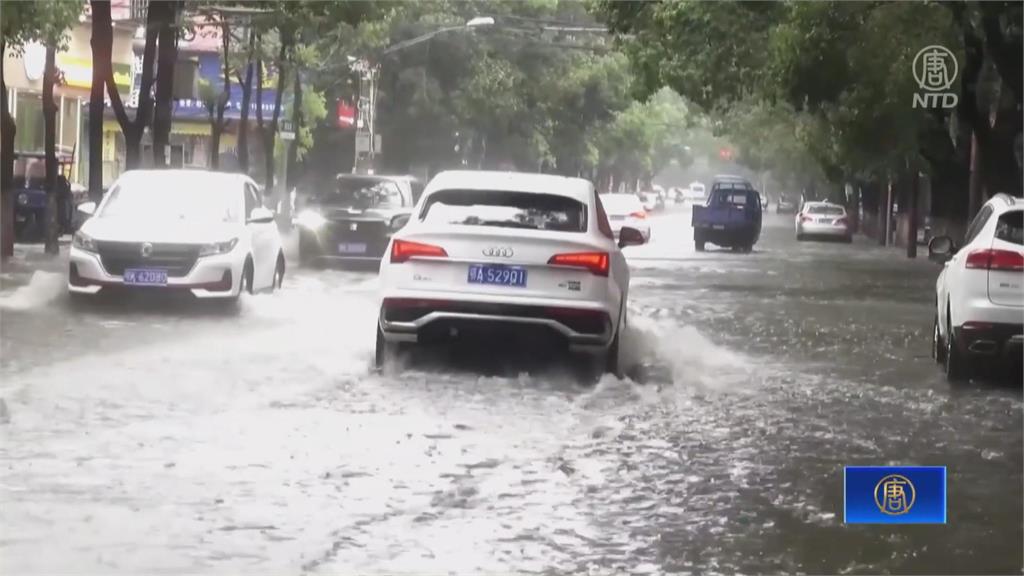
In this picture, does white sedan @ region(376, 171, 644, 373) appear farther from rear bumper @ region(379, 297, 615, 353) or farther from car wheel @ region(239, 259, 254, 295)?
car wheel @ region(239, 259, 254, 295)

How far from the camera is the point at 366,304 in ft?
70.4

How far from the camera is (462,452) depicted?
398 inches

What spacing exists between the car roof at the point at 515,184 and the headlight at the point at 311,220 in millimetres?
15247

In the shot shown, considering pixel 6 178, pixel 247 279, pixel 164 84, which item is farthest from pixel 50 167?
pixel 247 279

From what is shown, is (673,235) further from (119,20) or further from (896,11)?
(896,11)

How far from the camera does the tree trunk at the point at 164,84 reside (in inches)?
1184

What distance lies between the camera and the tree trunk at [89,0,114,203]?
29391 millimetres

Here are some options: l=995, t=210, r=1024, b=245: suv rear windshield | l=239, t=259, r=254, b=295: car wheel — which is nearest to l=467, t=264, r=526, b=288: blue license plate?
l=995, t=210, r=1024, b=245: suv rear windshield

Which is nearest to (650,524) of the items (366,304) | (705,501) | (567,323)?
(705,501)

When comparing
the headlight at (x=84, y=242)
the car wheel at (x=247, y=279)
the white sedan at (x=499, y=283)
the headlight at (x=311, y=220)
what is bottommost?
the headlight at (x=311, y=220)

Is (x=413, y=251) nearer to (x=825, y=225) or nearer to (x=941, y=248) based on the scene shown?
(x=941, y=248)

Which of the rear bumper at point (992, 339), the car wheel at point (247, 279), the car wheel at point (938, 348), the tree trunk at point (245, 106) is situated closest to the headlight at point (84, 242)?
the car wheel at point (247, 279)

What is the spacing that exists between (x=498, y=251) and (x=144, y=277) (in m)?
6.27

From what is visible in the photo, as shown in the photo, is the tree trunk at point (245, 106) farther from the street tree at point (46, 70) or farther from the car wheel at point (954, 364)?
the car wheel at point (954, 364)
